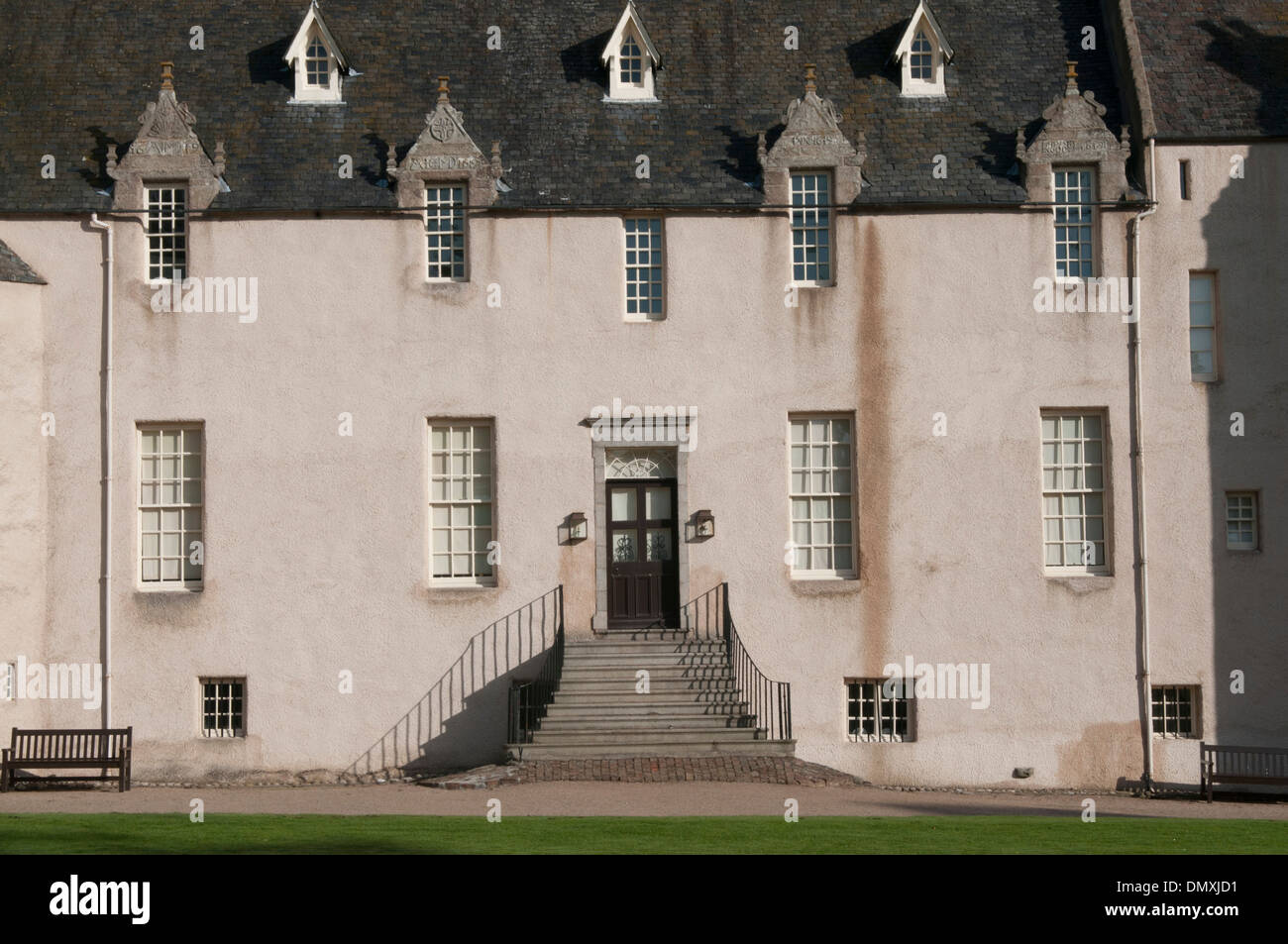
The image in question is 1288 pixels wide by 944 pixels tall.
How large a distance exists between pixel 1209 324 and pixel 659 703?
11.1 meters

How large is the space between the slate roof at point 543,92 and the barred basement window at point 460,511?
13.8 feet

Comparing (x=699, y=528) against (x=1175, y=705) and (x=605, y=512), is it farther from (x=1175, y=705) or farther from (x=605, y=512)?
(x=1175, y=705)

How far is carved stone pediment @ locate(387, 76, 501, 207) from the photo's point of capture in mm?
27797

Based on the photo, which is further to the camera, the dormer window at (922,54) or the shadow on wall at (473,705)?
the dormer window at (922,54)

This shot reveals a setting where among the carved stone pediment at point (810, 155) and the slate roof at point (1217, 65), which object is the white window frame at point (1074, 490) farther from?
the slate roof at point (1217, 65)

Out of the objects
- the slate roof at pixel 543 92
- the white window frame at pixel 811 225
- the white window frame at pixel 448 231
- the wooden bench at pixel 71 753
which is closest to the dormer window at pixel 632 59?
the slate roof at pixel 543 92

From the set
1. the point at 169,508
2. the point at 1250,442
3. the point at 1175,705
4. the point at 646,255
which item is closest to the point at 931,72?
the point at 646,255

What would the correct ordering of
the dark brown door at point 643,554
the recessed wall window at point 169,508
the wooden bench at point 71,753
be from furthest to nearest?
the dark brown door at point 643,554, the recessed wall window at point 169,508, the wooden bench at point 71,753

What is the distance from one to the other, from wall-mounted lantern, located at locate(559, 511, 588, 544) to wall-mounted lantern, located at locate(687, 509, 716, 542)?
1.71m

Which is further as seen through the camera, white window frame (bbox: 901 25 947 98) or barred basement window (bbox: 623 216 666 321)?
white window frame (bbox: 901 25 947 98)

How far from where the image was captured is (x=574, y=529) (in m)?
27.6

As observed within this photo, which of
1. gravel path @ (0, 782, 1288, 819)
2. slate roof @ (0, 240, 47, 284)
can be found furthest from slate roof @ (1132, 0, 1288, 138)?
slate roof @ (0, 240, 47, 284)

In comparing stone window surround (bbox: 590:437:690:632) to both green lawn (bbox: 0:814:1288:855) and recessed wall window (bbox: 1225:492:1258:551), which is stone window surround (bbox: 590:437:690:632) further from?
recessed wall window (bbox: 1225:492:1258:551)

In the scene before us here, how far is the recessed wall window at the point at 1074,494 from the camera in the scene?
91.6 feet
